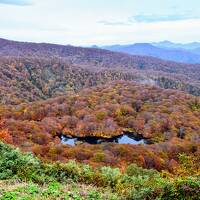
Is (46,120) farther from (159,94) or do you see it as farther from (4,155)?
(4,155)

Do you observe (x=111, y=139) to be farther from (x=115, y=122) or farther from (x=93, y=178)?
(x=93, y=178)

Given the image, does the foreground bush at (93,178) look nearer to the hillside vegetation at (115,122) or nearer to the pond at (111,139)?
the hillside vegetation at (115,122)

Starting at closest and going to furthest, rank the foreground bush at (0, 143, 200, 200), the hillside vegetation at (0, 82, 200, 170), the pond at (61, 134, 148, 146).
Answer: the foreground bush at (0, 143, 200, 200)
the hillside vegetation at (0, 82, 200, 170)
the pond at (61, 134, 148, 146)

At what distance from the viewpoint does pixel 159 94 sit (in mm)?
191000

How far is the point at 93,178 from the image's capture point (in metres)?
23.6

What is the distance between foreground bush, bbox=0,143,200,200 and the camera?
1920 centimetres

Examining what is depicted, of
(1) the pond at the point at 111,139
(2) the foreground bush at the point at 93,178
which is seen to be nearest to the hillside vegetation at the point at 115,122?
(1) the pond at the point at 111,139

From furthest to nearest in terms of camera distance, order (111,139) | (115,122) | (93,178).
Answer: (115,122), (111,139), (93,178)

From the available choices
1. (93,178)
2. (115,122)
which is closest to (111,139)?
(115,122)

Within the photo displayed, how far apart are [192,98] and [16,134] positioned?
308ft

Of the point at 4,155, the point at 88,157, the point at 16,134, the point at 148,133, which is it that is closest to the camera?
the point at 4,155

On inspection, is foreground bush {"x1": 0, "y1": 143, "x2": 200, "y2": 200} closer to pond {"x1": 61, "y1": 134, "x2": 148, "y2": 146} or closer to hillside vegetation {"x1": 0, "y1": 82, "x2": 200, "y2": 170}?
hillside vegetation {"x1": 0, "y1": 82, "x2": 200, "y2": 170}

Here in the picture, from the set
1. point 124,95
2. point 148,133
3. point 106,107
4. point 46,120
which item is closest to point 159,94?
point 124,95

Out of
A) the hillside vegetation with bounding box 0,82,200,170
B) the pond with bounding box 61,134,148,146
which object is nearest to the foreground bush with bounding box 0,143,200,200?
the hillside vegetation with bounding box 0,82,200,170
